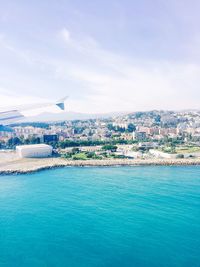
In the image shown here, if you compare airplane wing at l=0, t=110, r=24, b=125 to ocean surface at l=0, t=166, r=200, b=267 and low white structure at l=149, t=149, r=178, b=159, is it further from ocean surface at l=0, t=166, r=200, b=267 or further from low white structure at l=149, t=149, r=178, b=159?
low white structure at l=149, t=149, r=178, b=159

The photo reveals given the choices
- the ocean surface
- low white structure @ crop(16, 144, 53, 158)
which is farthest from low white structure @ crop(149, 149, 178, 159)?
low white structure @ crop(16, 144, 53, 158)

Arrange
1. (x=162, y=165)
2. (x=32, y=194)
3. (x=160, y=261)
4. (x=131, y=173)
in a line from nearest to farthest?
(x=160, y=261) → (x=32, y=194) → (x=131, y=173) → (x=162, y=165)

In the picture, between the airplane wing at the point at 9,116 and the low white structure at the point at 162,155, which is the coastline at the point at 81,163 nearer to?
the low white structure at the point at 162,155

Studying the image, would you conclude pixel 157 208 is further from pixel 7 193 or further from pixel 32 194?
pixel 7 193

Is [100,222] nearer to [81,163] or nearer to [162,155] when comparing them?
[81,163]

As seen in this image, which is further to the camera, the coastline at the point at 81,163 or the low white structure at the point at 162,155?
the low white structure at the point at 162,155

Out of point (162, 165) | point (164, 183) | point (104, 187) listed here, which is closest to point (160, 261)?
point (104, 187)

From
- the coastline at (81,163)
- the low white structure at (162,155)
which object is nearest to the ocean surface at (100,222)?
the coastline at (81,163)

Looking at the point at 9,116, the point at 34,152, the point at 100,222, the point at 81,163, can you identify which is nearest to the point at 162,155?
the point at 81,163
